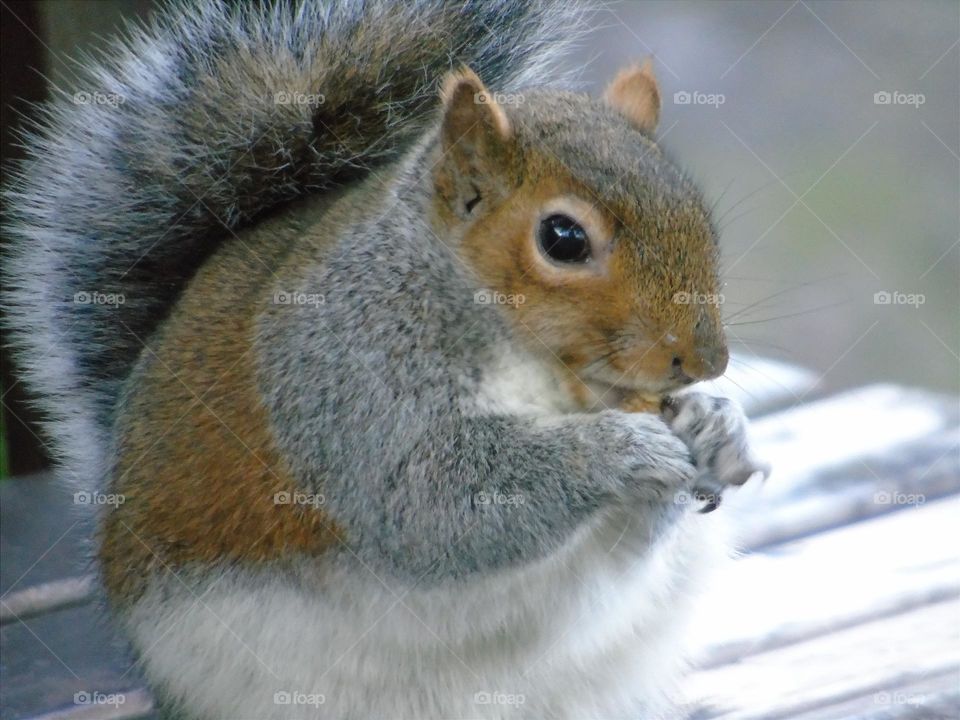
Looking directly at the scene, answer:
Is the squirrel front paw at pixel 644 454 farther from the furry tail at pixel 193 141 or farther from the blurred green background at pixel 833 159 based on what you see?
the blurred green background at pixel 833 159

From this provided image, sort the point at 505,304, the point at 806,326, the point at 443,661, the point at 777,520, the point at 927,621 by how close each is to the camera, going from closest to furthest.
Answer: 1. the point at 505,304
2. the point at 443,661
3. the point at 927,621
4. the point at 777,520
5. the point at 806,326

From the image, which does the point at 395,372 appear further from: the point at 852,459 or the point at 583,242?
the point at 852,459

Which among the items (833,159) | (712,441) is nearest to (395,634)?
(712,441)

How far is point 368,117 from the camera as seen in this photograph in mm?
1423

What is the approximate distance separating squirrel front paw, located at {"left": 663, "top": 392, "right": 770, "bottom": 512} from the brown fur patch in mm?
368

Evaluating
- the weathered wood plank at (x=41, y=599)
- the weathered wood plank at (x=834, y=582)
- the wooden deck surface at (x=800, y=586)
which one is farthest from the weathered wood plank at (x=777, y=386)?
the weathered wood plank at (x=41, y=599)

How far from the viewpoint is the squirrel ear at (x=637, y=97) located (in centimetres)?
133

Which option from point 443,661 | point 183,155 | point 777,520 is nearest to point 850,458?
point 777,520

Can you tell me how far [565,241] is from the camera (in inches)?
43.3

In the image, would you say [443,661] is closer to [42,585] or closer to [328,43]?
[328,43]

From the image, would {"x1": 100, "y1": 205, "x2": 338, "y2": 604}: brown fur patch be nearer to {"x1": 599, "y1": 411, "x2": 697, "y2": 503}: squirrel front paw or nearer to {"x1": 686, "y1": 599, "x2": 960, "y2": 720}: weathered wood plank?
{"x1": 599, "y1": 411, "x2": 697, "y2": 503}: squirrel front paw

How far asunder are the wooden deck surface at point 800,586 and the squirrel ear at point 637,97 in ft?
1.06

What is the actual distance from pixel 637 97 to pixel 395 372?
0.46m

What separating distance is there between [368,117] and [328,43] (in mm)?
105
